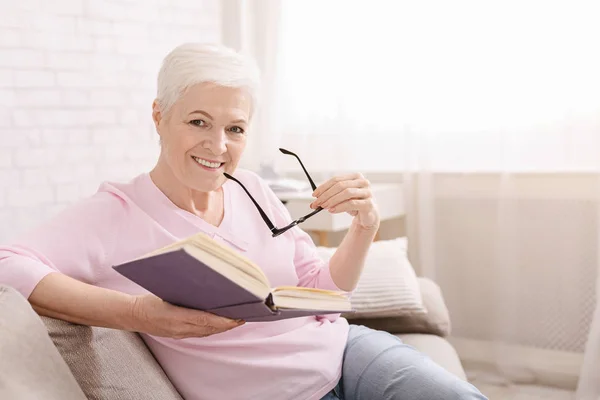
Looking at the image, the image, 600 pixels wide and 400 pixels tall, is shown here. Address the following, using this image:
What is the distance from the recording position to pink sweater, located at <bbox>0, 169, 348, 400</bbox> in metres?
1.43

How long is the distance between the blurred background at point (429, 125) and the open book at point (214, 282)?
192 centimetres

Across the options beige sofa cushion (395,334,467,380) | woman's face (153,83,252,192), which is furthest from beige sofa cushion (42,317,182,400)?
beige sofa cushion (395,334,467,380)

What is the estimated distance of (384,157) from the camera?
3.40 meters

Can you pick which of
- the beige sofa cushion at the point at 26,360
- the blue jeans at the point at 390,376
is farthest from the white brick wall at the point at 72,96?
the beige sofa cushion at the point at 26,360

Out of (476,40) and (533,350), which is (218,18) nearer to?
(476,40)

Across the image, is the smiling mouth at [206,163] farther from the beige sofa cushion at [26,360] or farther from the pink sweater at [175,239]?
the beige sofa cushion at [26,360]

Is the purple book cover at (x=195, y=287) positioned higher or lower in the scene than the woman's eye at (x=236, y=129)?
lower

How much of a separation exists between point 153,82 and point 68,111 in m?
0.45

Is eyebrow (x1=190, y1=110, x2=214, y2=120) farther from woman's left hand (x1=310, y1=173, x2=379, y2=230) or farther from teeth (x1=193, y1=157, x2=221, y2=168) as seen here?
woman's left hand (x1=310, y1=173, x2=379, y2=230)

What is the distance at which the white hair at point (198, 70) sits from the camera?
60.4 inches

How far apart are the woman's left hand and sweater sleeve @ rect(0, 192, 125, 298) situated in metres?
0.40

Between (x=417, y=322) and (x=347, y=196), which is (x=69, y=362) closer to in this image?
(x=347, y=196)

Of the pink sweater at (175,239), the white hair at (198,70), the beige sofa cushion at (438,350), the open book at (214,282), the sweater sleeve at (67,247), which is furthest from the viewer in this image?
the beige sofa cushion at (438,350)

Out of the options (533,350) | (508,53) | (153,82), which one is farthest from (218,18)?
(533,350)
